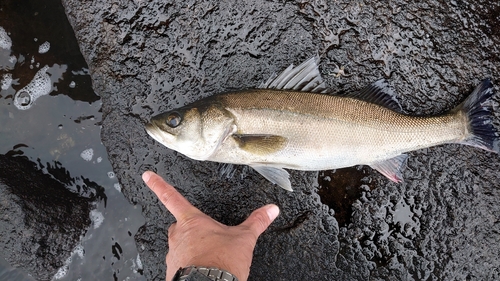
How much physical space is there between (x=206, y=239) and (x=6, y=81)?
2.65m

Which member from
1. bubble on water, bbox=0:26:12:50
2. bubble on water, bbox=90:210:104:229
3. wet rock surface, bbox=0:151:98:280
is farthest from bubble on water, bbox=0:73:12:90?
bubble on water, bbox=90:210:104:229

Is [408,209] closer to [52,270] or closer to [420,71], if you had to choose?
[420,71]

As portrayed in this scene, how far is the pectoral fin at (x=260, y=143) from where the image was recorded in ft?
8.82

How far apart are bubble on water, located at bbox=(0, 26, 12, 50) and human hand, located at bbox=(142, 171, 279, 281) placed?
2.10 meters

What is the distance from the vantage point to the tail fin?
112 inches

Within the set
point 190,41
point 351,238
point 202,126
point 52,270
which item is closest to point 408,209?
point 351,238

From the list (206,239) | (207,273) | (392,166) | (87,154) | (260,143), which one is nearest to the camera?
(207,273)

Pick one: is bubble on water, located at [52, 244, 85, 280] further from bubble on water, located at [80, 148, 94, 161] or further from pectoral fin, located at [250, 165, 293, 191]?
pectoral fin, located at [250, 165, 293, 191]

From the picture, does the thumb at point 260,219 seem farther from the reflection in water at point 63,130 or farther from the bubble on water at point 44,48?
the bubble on water at point 44,48

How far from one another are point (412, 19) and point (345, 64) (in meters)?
0.70

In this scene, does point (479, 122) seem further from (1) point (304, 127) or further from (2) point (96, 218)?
(2) point (96, 218)

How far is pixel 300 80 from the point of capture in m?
2.81

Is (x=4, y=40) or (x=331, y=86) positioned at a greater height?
(x=4, y=40)

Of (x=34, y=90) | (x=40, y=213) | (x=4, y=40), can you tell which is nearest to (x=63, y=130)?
(x=34, y=90)
